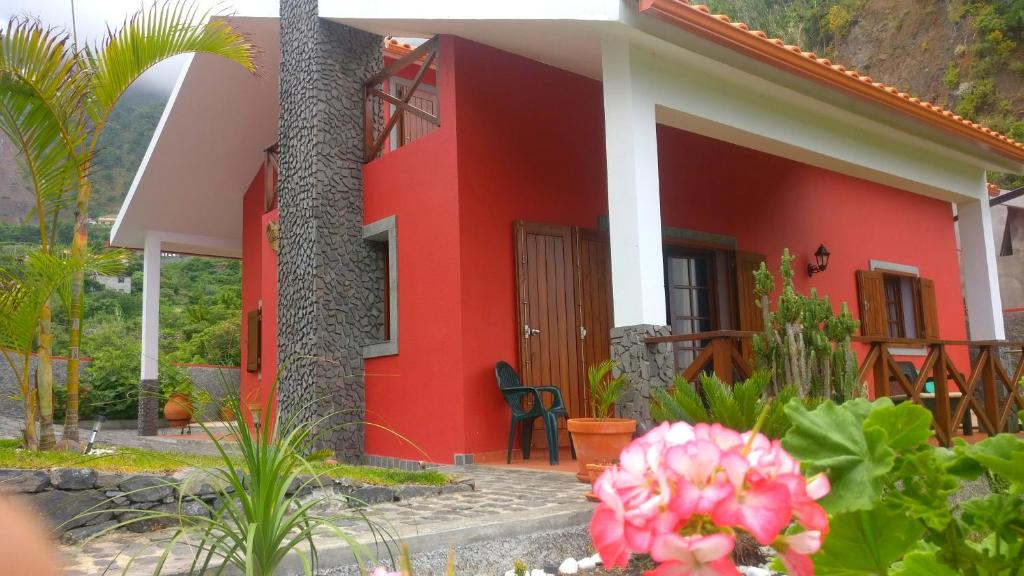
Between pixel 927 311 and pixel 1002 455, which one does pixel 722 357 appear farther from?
pixel 927 311

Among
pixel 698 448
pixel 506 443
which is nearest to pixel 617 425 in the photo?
pixel 506 443

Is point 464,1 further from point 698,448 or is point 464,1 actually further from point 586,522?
point 698,448

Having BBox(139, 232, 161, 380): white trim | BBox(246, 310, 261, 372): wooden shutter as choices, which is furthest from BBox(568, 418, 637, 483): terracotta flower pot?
BBox(139, 232, 161, 380): white trim

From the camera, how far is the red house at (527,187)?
220 inches

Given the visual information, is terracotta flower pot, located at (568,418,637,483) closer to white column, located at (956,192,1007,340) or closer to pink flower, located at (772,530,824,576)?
pink flower, located at (772,530,824,576)

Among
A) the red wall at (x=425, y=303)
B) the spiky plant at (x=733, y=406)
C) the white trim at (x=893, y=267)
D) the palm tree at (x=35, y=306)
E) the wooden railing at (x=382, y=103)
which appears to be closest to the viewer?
the spiky plant at (x=733, y=406)

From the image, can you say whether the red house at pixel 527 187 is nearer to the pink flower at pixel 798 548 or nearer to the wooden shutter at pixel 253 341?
the wooden shutter at pixel 253 341

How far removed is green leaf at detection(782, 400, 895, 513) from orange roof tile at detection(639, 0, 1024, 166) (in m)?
4.54

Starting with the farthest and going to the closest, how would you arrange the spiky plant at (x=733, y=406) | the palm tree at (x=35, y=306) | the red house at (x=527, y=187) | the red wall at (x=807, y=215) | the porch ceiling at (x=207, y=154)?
the porch ceiling at (x=207, y=154)
the red wall at (x=807, y=215)
the red house at (x=527, y=187)
the palm tree at (x=35, y=306)
the spiky plant at (x=733, y=406)

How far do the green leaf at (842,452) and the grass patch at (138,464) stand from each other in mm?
3304

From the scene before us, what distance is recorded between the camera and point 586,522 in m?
4.00

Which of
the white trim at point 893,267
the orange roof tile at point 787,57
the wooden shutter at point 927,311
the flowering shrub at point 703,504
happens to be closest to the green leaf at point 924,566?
the flowering shrub at point 703,504

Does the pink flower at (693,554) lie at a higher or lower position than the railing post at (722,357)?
lower

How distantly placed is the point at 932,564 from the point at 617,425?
12.7ft
